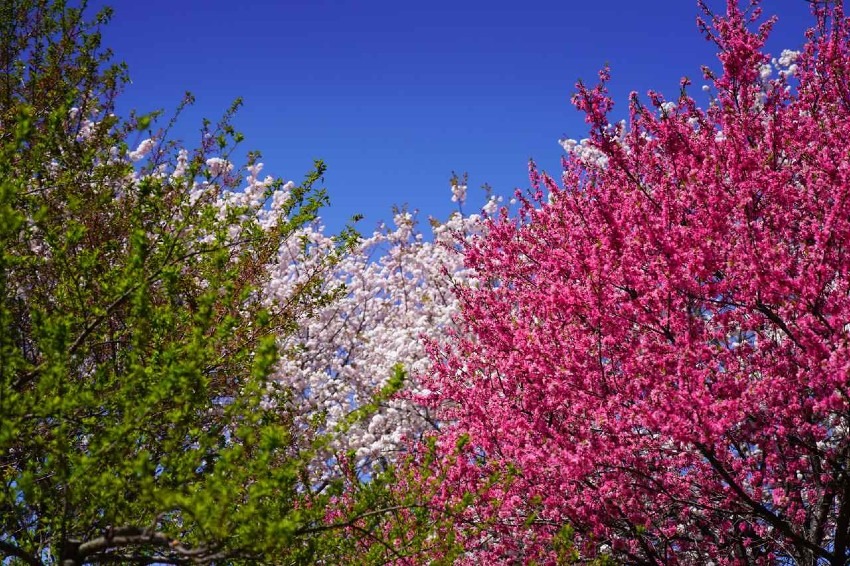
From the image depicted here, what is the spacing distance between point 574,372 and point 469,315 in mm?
2390

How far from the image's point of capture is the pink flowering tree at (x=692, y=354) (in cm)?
594

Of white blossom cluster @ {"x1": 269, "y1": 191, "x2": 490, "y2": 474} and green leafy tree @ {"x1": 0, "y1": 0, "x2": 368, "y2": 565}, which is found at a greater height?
white blossom cluster @ {"x1": 269, "y1": 191, "x2": 490, "y2": 474}

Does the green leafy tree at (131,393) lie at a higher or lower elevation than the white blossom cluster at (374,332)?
lower

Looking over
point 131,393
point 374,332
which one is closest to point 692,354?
point 131,393

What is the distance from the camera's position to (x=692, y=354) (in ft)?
19.7

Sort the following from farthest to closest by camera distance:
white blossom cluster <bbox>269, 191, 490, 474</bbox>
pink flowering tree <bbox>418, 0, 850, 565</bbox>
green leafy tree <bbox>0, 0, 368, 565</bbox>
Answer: white blossom cluster <bbox>269, 191, 490, 474</bbox> → pink flowering tree <bbox>418, 0, 850, 565</bbox> → green leafy tree <bbox>0, 0, 368, 565</bbox>

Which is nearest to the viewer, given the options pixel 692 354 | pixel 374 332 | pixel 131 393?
pixel 131 393

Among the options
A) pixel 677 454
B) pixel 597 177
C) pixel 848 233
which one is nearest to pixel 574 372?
pixel 677 454

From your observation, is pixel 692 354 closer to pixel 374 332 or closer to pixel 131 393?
pixel 131 393

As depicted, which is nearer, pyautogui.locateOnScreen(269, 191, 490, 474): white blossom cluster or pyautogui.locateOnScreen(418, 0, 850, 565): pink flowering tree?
pyautogui.locateOnScreen(418, 0, 850, 565): pink flowering tree

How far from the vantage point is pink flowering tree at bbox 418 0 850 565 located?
594cm

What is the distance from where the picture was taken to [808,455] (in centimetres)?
648

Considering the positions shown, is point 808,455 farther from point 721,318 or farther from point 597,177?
point 597,177

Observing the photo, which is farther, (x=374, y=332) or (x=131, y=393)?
(x=374, y=332)
